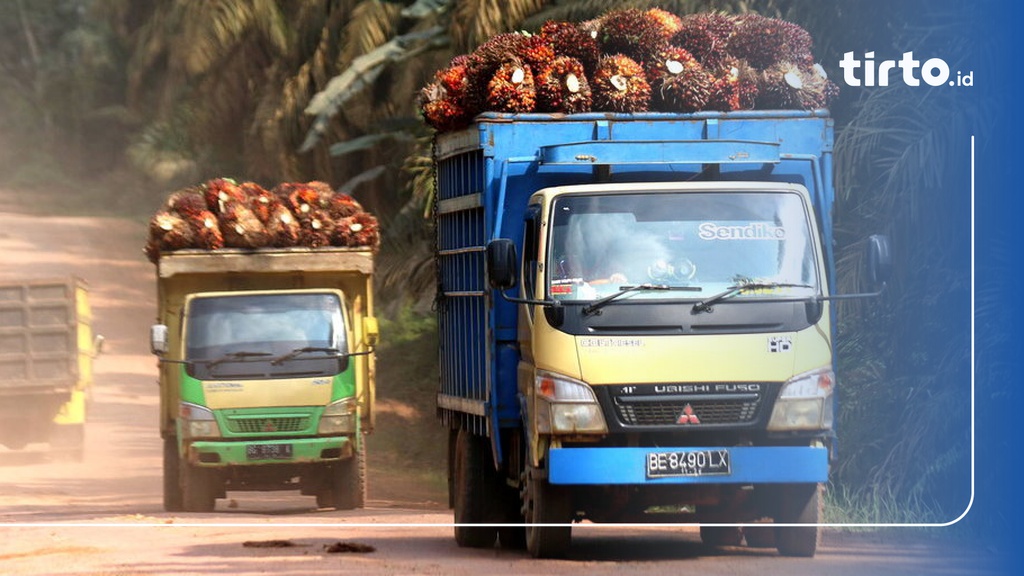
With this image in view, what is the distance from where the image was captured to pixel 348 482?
17969mm

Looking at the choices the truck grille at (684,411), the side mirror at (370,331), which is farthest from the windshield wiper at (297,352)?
the truck grille at (684,411)

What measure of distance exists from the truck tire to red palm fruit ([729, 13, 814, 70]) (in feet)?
21.6

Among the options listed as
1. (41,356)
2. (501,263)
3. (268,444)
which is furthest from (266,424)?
(41,356)

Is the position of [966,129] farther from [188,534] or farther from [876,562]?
[188,534]

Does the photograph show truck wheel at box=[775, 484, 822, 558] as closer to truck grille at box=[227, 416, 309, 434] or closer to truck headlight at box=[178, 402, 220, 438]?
truck grille at box=[227, 416, 309, 434]

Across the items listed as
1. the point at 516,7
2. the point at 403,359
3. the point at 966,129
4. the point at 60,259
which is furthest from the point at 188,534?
the point at 60,259

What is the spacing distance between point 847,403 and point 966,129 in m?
2.60

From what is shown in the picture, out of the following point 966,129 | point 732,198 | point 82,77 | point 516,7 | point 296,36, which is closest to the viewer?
point 732,198

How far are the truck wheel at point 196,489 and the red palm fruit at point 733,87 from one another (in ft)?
23.8

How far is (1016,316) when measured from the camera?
34.4ft

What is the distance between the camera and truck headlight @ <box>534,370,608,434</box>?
35.7 feet

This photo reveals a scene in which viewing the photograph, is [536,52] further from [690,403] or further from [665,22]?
[690,403]

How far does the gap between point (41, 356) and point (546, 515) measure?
13676 mm

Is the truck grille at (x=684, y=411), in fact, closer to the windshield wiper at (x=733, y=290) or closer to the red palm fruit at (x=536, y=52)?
the windshield wiper at (x=733, y=290)
